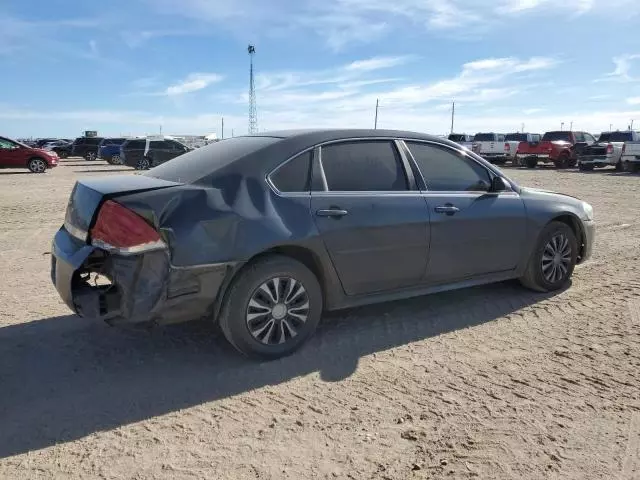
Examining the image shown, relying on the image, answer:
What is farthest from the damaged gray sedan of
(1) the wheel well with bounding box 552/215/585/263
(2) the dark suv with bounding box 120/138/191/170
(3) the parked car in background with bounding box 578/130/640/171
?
(2) the dark suv with bounding box 120/138/191/170

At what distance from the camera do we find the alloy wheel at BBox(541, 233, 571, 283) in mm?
5486

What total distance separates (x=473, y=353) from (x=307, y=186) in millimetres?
1746

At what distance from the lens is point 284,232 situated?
151 inches

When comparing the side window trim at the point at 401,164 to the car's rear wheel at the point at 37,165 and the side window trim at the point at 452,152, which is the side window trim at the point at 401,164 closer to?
the side window trim at the point at 452,152

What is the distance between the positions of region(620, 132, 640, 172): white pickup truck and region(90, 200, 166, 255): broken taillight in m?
25.3

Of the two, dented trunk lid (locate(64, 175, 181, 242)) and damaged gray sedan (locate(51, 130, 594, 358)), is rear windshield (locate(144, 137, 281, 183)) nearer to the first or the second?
damaged gray sedan (locate(51, 130, 594, 358))

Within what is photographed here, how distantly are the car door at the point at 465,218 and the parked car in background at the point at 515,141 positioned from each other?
88.4 feet

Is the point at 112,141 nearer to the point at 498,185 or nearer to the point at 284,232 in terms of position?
the point at 498,185

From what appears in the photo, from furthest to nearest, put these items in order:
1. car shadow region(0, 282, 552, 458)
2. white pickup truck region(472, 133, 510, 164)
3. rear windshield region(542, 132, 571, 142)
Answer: white pickup truck region(472, 133, 510, 164)
rear windshield region(542, 132, 571, 142)
car shadow region(0, 282, 552, 458)

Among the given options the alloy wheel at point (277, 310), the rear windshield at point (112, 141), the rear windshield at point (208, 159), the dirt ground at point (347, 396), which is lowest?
the dirt ground at point (347, 396)

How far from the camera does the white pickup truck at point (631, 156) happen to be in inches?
939

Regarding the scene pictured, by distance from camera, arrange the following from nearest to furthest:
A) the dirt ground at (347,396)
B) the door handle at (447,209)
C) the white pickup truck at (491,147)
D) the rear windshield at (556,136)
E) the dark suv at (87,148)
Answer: the dirt ground at (347,396) < the door handle at (447,209) < the rear windshield at (556,136) < the white pickup truck at (491,147) < the dark suv at (87,148)

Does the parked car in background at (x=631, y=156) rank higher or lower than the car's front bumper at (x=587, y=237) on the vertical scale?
higher

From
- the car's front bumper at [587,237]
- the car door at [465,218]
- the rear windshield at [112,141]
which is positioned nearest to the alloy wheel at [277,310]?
the car door at [465,218]
